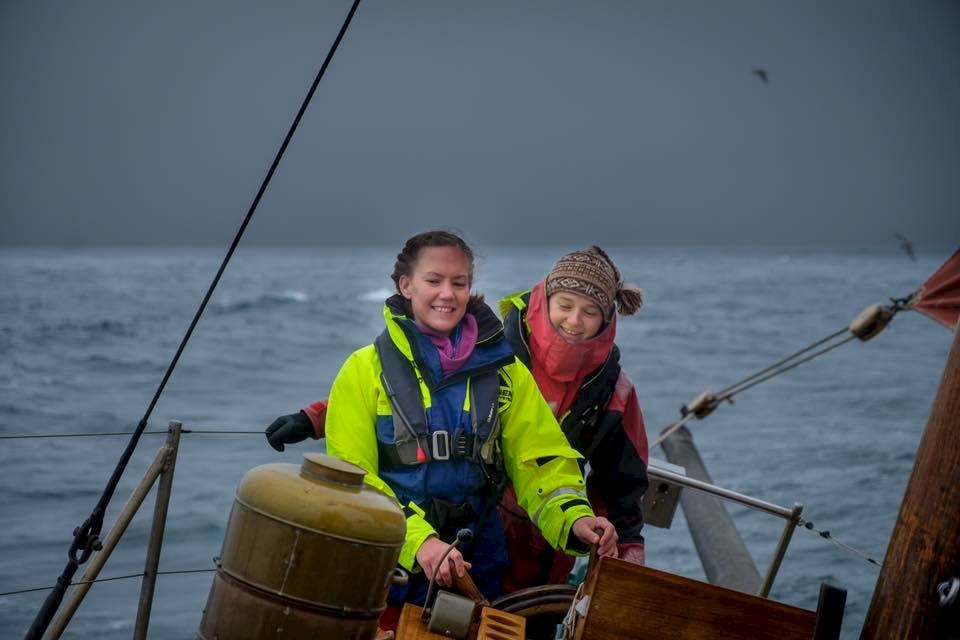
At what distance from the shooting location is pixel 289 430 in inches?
128

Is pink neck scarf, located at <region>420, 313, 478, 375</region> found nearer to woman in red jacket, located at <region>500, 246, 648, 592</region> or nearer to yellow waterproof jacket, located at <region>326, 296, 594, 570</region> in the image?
yellow waterproof jacket, located at <region>326, 296, 594, 570</region>

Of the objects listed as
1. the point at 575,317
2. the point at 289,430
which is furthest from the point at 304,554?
the point at 575,317

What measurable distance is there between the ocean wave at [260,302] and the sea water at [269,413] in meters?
0.22

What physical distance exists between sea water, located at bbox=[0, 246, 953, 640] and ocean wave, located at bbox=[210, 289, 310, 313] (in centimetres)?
22

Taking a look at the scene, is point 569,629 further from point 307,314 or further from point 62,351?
point 307,314

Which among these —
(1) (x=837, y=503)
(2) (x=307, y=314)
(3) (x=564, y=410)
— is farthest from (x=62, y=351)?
(3) (x=564, y=410)

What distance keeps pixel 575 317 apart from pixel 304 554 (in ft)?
5.23

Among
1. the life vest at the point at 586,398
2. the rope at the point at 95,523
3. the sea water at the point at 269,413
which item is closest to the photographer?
the rope at the point at 95,523

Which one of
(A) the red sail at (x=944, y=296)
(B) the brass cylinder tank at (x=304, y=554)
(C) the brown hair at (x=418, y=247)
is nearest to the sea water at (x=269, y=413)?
(C) the brown hair at (x=418, y=247)

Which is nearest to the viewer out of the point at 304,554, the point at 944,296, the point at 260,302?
the point at 304,554

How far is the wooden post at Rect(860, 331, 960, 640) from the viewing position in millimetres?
2438

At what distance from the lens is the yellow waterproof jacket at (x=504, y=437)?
3057 millimetres

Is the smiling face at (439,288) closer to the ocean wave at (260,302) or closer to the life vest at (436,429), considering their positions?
the life vest at (436,429)

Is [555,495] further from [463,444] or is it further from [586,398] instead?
[586,398]
